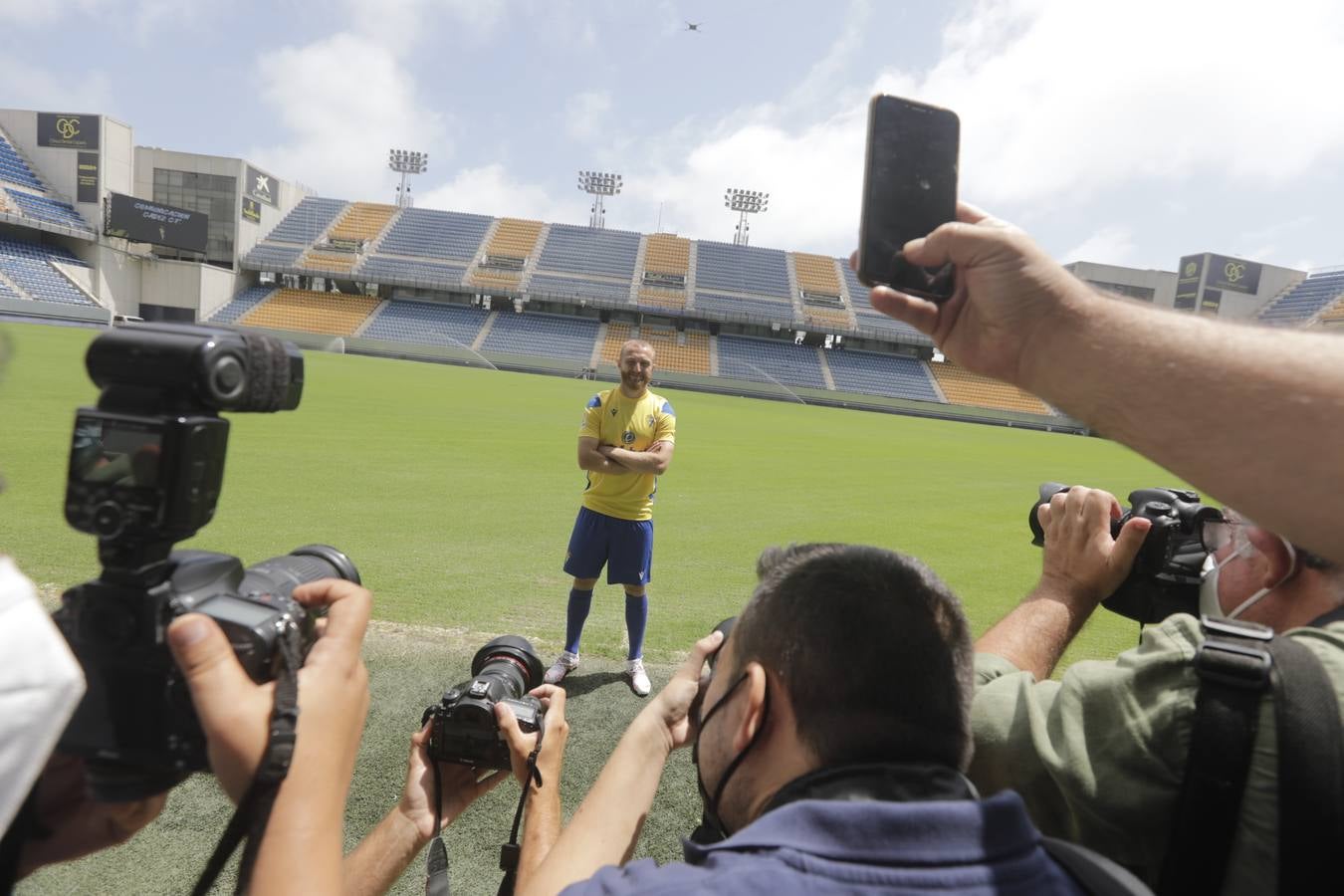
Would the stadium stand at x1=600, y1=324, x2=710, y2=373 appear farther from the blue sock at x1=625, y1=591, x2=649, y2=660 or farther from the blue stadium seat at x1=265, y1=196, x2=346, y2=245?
the blue sock at x1=625, y1=591, x2=649, y2=660

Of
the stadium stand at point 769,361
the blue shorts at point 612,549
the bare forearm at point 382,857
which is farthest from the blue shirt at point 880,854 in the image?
the stadium stand at point 769,361

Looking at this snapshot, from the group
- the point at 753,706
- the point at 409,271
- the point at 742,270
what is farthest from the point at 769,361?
→ the point at 753,706

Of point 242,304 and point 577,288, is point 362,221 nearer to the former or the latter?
point 242,304

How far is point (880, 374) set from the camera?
46.0 metres

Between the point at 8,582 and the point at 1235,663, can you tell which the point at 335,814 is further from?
the point at 1235,663

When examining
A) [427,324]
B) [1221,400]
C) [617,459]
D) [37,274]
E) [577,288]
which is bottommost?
[617,459]

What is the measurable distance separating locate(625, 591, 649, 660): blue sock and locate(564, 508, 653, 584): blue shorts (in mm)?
110

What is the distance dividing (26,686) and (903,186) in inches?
51.8

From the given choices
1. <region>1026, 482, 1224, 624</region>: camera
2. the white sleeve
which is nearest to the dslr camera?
the white sleeve

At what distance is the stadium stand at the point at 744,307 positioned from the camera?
49156 mm

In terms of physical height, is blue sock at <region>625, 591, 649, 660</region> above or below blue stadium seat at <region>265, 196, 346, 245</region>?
below

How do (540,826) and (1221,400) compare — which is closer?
(1221,400)

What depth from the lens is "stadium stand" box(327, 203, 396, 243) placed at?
169 feet

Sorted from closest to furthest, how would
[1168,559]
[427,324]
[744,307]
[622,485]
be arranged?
1. [1168,559]
2. [622,485]
3. [427,324]
4. [744,307]
